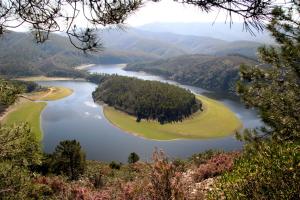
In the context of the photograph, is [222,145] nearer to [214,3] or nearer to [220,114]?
[220,114]

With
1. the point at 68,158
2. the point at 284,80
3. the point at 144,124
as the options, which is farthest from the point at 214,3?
the point at 144,124

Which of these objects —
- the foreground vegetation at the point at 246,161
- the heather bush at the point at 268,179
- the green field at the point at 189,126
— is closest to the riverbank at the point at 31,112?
the green field at the point at 189,126

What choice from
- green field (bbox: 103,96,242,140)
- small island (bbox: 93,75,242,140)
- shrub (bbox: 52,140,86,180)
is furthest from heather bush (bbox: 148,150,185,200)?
green field (bbox: 103,96,242,140)

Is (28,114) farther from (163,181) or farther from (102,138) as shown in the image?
(163,181)

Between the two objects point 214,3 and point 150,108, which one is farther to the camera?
point 150,108

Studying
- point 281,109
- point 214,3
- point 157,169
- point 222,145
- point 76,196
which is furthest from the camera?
point 222,145

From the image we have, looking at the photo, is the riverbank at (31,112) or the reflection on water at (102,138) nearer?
the reflection on water at (102,138)

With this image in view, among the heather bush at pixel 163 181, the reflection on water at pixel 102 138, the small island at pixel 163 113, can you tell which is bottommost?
the small island at pixel 163 113

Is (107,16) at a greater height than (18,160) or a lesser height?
greater

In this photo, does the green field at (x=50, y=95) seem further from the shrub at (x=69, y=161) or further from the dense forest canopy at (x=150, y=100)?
the shrub at (x=69, y=161)
